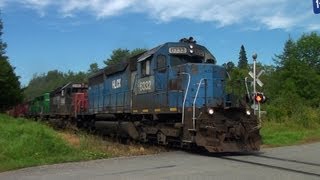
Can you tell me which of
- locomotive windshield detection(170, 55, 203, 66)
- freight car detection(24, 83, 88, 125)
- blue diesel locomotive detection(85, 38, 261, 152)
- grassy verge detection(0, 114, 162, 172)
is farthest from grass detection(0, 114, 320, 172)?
freight car detection(24, 83, 88, 125)

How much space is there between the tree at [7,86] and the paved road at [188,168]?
1876 inches

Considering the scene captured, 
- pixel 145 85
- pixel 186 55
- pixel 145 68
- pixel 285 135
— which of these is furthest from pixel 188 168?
pixel 285 135

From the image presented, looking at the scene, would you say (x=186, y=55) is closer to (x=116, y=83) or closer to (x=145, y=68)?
(x=145, y=68)

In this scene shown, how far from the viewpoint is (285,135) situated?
24.0 metres

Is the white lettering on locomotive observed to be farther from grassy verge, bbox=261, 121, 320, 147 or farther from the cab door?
grassy verge, bbox=261, 121, 320, 147

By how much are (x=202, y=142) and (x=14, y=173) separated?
6162 mm

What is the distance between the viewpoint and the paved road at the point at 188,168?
11930 millimetres

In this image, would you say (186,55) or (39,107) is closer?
(186,55)

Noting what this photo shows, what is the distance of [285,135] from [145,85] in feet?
26.5

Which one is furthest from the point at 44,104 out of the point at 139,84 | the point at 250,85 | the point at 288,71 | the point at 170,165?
the point at 288,71

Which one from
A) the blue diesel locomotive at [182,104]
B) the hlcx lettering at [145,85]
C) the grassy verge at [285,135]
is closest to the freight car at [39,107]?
the grassy verge at [285,135]

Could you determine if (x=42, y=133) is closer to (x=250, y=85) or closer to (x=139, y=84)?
(x=139, y=84)

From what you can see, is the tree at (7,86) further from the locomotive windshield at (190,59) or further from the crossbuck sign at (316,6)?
the crossbuck sign at (316,6)

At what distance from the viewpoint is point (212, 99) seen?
18297mm
